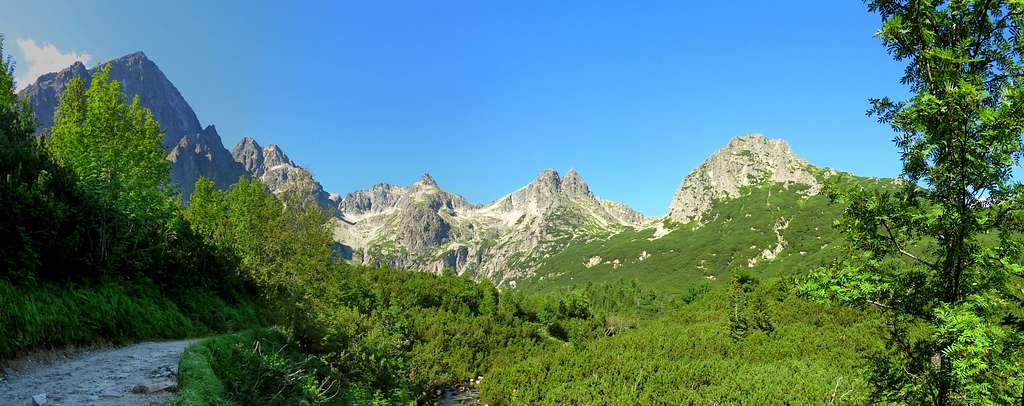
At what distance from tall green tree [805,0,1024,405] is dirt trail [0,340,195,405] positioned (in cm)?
1329

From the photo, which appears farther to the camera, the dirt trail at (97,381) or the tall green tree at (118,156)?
the tall green tree at (118,156)

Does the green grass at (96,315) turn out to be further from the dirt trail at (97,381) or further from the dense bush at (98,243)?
the dirt trail at (97,381)

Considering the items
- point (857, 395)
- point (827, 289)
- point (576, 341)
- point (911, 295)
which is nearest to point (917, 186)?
point (911, 295)

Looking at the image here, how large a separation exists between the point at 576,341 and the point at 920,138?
73.3 m

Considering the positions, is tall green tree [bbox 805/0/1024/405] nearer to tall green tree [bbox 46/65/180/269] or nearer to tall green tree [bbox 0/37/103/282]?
tall green tree [bbox 0/37/103/282]

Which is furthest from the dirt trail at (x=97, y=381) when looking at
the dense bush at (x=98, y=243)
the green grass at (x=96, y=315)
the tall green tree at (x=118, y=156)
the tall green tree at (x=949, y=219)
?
the tall green tree at (x=949, y=219)

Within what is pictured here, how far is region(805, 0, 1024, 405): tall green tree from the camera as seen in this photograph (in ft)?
23.0

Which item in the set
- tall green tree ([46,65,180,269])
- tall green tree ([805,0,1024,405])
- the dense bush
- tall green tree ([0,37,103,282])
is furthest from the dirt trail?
tall green tree ([805,0,1024,405])

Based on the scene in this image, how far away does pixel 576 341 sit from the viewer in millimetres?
77000

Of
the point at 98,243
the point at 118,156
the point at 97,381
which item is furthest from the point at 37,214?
the point at 118,156

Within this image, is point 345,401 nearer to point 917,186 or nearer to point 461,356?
point 917,186

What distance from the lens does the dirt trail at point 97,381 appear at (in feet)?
27.6

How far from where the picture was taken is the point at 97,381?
9633mm

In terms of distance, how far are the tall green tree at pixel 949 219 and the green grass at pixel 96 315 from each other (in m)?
17.9
